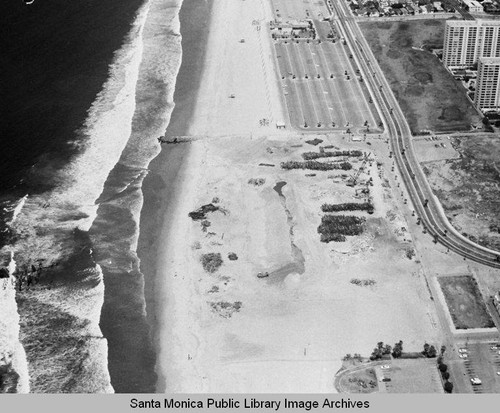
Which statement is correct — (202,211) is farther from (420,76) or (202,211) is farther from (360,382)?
(420,76)

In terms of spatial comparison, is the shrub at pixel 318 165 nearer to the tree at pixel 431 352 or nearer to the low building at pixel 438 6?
the tree at pixel 431 352

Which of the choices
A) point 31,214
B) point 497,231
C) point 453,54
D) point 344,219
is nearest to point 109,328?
point 31,214

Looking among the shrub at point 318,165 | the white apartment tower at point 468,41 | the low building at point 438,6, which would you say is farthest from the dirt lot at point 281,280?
the low building at point 438,6

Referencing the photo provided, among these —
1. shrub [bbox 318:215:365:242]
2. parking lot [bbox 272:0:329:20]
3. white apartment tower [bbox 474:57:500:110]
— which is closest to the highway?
parking lot [bbox 272:0:329:20]

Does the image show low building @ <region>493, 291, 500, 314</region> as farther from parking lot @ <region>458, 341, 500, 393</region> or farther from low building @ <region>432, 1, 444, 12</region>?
low building @ <region>432, 1, 444, 12</region>

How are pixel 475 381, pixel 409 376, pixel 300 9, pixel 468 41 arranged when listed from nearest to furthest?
pixel 475 381 → pixel 409 376 → pixel 468 41 → pixel 300 9

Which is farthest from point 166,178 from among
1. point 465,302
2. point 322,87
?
point 465,302

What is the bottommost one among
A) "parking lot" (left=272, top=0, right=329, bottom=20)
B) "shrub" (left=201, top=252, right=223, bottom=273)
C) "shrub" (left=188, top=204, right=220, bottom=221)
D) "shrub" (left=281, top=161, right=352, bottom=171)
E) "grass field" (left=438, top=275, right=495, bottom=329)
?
"parking lot" (left=272, top=0, right=329, bottom=20)
